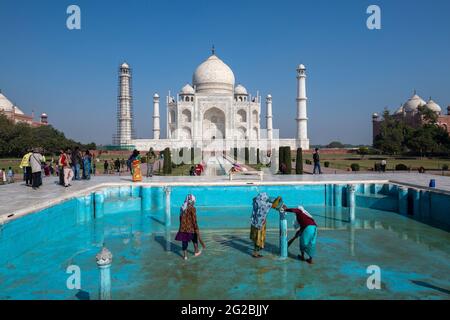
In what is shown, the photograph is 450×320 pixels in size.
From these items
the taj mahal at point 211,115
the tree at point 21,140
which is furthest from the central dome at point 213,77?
the tree at point 21,140

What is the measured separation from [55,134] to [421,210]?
34936 mm

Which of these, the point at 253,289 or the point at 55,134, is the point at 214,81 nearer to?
the point at 55,134

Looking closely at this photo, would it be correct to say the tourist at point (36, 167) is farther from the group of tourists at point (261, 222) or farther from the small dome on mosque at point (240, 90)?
the small dome on mosque at point (240, 90)

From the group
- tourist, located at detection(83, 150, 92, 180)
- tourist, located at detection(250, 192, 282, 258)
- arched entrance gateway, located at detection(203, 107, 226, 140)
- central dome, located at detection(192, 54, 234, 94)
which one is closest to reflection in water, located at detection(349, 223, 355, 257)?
tourist, located at detection(250, 192, 282, 258)

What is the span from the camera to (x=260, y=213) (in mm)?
5043

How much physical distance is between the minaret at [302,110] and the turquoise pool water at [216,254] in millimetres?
28990

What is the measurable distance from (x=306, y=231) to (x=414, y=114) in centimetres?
4181

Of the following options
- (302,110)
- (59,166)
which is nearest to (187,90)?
(302,110)

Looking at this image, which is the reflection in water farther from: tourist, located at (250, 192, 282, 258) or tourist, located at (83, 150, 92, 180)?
tourist, located at (83, 150, 92, 180)

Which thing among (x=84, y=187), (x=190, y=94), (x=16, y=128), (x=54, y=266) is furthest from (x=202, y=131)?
(x=54, y=266)

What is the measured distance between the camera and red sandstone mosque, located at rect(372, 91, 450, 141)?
40.2 metres

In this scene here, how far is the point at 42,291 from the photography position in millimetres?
4289
